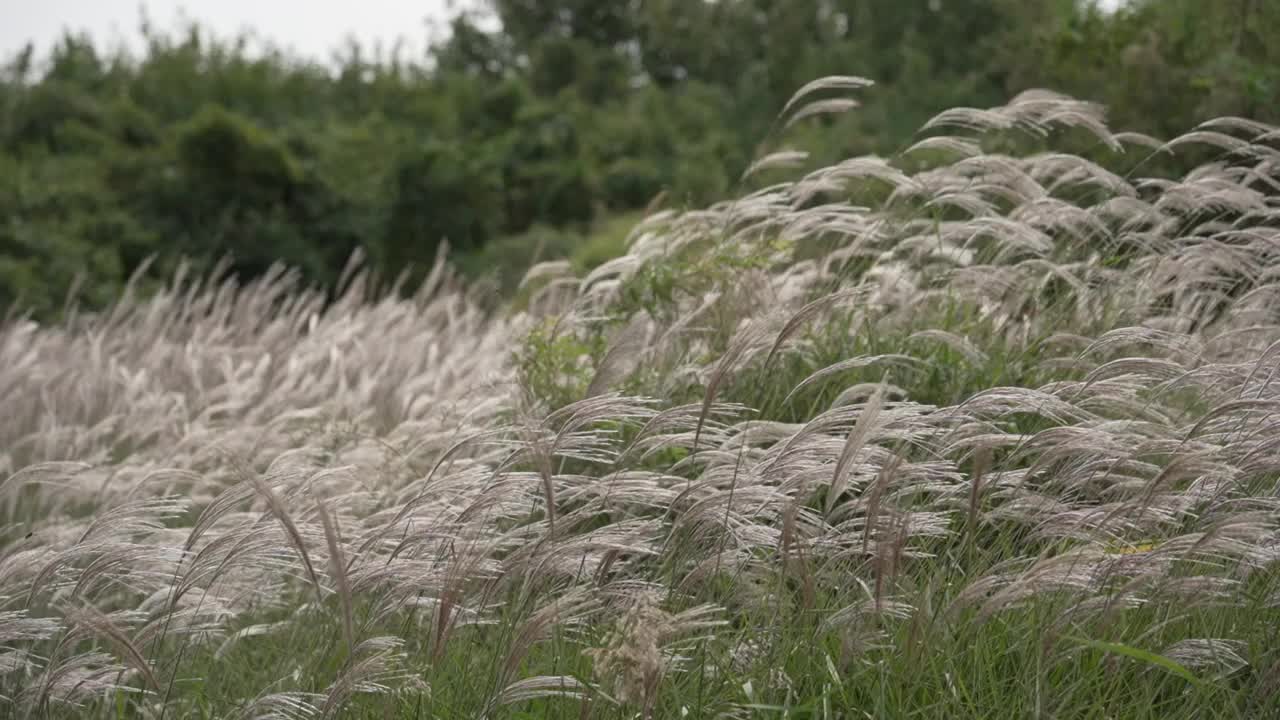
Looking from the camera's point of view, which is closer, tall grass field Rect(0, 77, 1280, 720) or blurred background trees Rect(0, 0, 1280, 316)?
tall grass field Rect(0, 77, 1280, 720)

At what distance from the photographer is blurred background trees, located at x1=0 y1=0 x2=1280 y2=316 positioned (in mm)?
10820

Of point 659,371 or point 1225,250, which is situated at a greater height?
point 1225,250

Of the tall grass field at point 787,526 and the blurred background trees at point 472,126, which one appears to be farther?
the blurred background trees at point 472,126

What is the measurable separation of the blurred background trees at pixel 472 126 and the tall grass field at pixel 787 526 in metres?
4.26

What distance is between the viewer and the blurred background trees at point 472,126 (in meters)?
10.8

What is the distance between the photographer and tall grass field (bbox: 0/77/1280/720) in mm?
2824

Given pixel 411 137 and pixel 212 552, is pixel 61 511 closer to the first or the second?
pixel 212 552

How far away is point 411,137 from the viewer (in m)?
18.6

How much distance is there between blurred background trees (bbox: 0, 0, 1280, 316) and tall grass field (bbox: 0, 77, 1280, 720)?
426 centimetres

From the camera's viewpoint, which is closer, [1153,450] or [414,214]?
[1153,450]

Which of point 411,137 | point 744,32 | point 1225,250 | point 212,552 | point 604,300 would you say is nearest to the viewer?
point 212,552

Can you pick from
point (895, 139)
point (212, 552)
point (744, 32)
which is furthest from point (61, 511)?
point (744, 32)

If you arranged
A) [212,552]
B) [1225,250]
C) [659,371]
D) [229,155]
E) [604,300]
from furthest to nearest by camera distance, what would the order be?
[229,155]
[604,300]
[659,371]
[1225,250]
[212,552]

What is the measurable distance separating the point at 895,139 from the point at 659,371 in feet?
34.1
